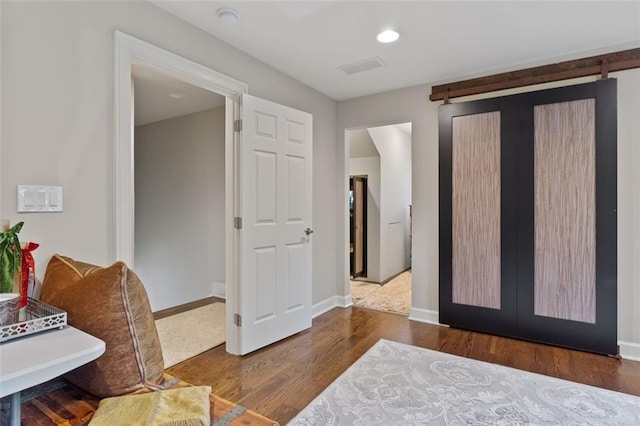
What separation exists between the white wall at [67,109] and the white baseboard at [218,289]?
2536 mm

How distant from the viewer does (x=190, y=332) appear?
3.11 metres

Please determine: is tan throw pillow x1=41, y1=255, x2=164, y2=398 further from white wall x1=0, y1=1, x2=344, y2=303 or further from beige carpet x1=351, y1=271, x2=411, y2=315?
beige carpet x1=351, y1=271, x2=411, y2=315

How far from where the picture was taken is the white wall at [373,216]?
529cm

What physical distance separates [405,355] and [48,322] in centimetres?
231

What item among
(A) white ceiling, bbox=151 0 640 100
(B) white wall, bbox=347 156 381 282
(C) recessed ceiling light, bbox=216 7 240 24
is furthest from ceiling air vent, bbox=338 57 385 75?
(B) white wall, bbox=347 156 381 282

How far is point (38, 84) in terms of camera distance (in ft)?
5.24

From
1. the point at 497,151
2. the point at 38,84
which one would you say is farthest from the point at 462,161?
the point at 38,84

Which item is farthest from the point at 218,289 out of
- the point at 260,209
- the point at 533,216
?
the point at 533,216

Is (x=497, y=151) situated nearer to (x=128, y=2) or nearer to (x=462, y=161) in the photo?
(x=462, y=161)

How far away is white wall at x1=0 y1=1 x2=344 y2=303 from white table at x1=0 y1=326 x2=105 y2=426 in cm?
67

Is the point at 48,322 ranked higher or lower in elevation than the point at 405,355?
higher

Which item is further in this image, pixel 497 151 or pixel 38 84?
pixel 497 151

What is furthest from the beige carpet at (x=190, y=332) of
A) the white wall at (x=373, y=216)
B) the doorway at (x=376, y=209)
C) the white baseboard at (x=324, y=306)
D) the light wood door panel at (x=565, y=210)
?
the light wood door panel at (x=565, y=210)

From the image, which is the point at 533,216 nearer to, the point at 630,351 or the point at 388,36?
the point at 630,351
